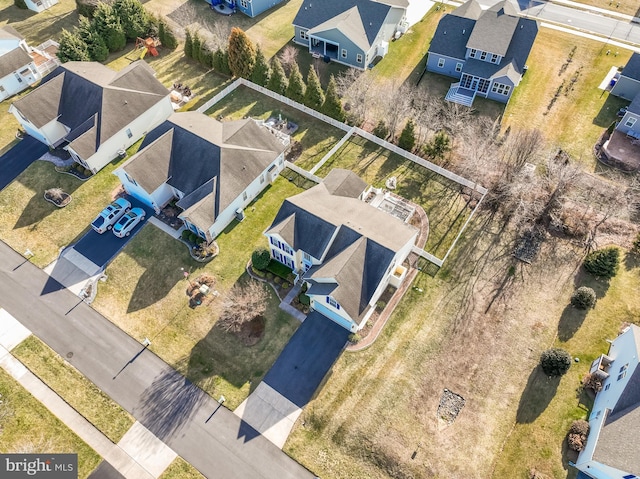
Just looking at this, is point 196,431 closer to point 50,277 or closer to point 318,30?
point 50,277

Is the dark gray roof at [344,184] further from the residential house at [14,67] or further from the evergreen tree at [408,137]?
the residential house at [14,67]

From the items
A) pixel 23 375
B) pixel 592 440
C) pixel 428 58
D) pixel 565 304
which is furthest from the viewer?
pixel 428 58

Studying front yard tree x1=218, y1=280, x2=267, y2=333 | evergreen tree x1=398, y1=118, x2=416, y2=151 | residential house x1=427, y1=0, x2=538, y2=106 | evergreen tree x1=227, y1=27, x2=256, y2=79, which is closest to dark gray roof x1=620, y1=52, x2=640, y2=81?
residential house x1=427, y1=0, x2=538, y2=106

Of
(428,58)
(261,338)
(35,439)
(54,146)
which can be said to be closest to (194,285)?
(261,338)

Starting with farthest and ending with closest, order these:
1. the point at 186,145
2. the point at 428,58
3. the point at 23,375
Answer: the point at 428,58, the point at 186,145, the point at 23,375

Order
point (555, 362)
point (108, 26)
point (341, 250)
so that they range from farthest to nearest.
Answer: point (108, 26) → point (341, 250) → point (555, 362)

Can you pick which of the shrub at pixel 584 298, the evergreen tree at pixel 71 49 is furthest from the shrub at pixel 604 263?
the evergreen tree at pixel 71 49

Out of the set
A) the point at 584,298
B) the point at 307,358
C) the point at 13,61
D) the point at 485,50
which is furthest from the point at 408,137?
the point at 13,61

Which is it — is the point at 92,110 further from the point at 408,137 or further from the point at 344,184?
the point at 408,137
